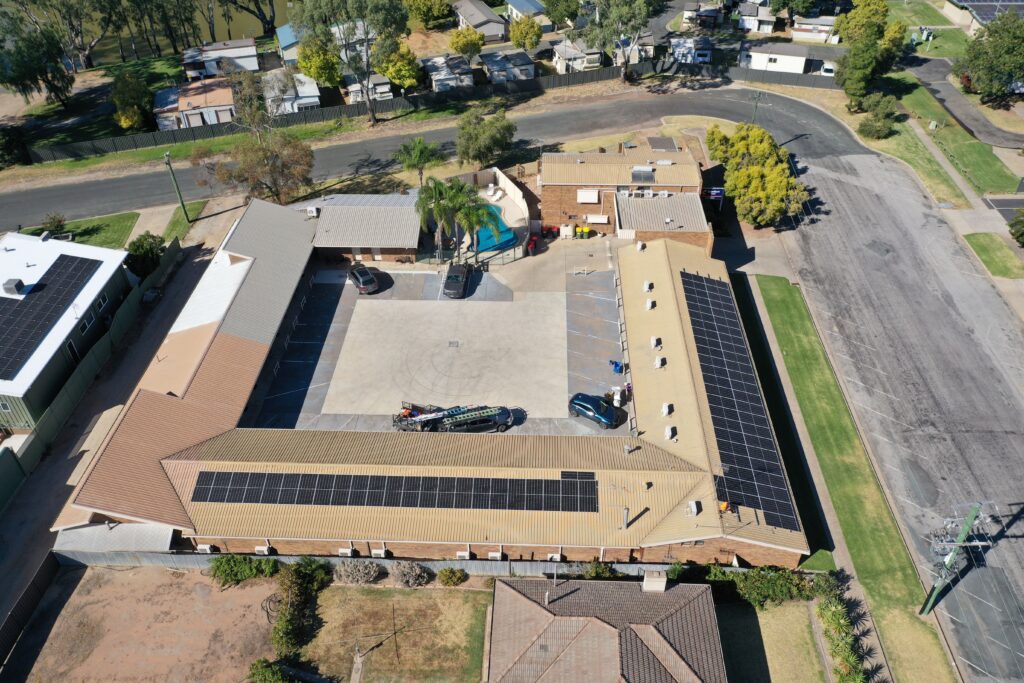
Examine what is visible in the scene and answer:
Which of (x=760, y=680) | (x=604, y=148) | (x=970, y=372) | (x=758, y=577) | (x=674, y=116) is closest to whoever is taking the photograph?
(x=760, y=680)

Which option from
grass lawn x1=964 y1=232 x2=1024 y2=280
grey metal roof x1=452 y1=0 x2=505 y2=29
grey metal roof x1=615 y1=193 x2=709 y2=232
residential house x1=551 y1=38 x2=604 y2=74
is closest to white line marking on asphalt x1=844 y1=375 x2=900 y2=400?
grey metal roof x1=615 y1=193 x2=709 y2=232

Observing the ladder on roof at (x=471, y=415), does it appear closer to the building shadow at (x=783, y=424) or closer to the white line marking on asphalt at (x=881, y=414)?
the building shadow at (x=783, y=424)

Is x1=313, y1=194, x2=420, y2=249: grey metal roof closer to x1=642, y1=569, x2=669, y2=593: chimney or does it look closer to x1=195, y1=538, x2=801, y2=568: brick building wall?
x1=195, y1=538, x2=801, y2=568: brick building wall

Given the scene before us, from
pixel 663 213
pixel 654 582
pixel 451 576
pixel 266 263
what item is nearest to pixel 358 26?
pixel 266 263

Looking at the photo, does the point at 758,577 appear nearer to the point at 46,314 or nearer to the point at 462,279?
the point at 462,279

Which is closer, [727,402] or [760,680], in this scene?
[760,680]

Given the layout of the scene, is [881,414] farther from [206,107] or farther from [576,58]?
[206,107]

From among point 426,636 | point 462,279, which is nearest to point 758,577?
point 426,636
